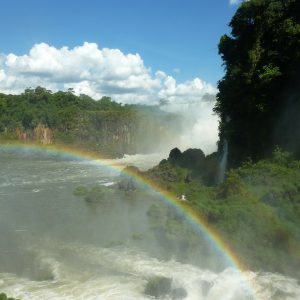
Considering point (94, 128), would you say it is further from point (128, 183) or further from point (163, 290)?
point (163, 290)

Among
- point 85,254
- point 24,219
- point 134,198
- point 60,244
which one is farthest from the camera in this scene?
point 134,198

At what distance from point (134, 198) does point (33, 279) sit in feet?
47.7

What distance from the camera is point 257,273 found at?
15445 millimetres

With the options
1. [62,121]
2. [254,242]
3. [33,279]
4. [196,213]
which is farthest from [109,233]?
[62,121]

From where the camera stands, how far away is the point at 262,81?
78.1 ft

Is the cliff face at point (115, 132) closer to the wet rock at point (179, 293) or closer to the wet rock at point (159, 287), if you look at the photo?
the wet rock at point (159, 287)

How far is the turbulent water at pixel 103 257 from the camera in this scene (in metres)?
14.6

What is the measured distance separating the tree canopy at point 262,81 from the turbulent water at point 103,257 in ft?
23.1

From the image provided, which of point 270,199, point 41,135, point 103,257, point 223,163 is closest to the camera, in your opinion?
point 103,257

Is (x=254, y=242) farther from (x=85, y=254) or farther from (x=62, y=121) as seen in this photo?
(x=62, y=121)

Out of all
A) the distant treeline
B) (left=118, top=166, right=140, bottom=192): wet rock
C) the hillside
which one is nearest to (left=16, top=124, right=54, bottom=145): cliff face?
the distant treeline

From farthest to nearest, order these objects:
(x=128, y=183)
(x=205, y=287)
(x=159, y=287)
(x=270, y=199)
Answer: (x=128, y=183) < (x=270, y=199) < (x=205, y=287) < (x=159, y=287)

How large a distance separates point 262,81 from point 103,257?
1201 centimetres

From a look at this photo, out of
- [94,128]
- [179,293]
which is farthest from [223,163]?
[94,128]
